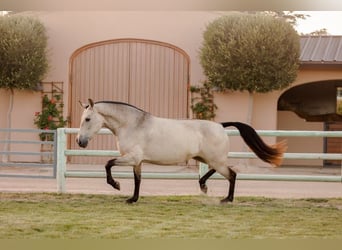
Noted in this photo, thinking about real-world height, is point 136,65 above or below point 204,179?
above

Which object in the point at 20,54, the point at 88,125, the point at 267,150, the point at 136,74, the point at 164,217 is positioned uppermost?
the point at 20,54

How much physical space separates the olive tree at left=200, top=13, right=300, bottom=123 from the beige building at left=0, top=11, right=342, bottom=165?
3.28 ft

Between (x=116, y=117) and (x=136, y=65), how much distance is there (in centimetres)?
986

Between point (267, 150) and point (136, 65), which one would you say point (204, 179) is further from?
point (136, 65)

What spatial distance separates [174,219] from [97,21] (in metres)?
11.4

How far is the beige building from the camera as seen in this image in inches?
671

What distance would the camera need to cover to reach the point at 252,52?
15.5 metres

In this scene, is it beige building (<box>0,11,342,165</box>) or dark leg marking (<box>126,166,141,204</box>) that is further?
beige building (<box>0,11,342,165</box>)

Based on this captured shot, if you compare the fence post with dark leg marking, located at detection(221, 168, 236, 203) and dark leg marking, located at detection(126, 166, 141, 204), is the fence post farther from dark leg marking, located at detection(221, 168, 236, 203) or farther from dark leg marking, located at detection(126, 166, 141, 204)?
dark leg marking, located at detection(221, 168, 236, 203)

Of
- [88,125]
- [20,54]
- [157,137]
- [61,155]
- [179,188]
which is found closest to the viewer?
[88,125]

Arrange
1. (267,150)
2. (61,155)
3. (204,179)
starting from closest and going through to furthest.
Answer: (267,150) < (204,179) < (61,155)

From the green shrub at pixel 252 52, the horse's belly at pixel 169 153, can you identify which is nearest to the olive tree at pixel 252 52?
the green shrub at pixel 252 52

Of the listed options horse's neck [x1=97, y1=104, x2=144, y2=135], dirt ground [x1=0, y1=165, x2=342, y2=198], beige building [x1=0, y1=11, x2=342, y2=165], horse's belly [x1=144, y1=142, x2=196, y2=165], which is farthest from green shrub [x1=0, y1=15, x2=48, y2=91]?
horse's belly [x1=144, y1=142, x2=196, y2=165]

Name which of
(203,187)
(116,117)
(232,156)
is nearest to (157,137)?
(116,117)
